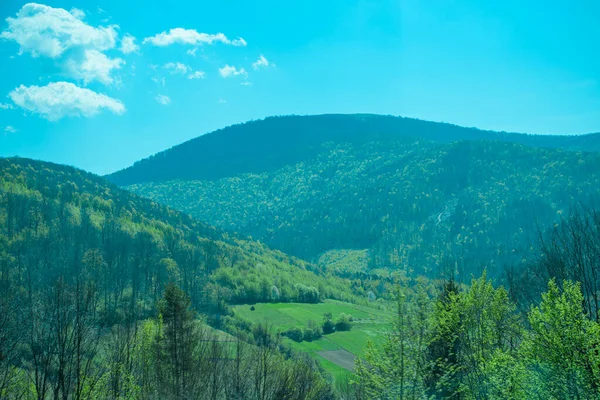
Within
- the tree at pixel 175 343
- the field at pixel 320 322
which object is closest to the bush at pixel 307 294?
the field at pixel 320 322

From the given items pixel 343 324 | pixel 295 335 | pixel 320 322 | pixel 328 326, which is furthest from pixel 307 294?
pixel 295 335

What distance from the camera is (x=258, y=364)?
44.5m

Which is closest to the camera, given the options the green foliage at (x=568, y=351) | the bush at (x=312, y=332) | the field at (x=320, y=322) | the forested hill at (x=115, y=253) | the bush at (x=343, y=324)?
the green foliage at (x=568, y=351)

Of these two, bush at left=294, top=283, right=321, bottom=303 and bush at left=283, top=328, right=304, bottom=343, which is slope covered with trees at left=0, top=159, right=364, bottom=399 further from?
bush at left=283, top=328, right=304, bottom=343

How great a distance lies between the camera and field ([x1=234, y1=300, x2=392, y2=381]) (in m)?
96.7

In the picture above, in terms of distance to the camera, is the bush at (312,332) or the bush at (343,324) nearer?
the bush at (312,332)

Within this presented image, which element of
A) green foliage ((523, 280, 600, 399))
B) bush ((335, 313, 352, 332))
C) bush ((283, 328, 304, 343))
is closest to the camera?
green foliage ((523, 280, 600, 399))

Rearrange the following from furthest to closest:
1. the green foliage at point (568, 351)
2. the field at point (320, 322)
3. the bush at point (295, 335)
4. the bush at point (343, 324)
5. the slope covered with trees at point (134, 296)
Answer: the bush at point (343, 324) → the bush at point (295, 335) → the field at point (320, 322) → the slope covered with trees at point (134, 296) → the green foliage at point (568, 351)

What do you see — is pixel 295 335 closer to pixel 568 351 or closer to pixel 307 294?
pixel 307 294

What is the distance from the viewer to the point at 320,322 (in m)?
126

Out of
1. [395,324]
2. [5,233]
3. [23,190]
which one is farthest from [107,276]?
[395,324]

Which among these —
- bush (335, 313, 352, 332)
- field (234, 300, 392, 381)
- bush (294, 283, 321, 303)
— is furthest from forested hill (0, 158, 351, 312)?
bush (335, 313, 352, 332)

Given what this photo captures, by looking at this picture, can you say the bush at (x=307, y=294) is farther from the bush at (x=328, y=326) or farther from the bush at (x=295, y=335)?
the bush at (x=295, y=335)

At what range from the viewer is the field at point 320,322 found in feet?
317
